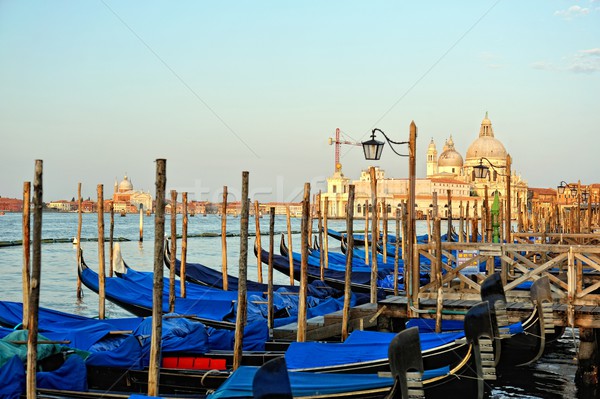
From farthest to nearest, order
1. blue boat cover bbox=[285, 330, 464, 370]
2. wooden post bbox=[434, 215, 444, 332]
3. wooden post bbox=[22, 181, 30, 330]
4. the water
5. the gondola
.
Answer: the water
wooden post bbox=[434, 215, 444, 332]
wooden post bbox=[22, 181, 30, 330]
blue boat cover bbox=[285, 330, 464, 370]
the gondola

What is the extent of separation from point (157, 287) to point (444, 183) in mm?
76261

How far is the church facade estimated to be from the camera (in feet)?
248

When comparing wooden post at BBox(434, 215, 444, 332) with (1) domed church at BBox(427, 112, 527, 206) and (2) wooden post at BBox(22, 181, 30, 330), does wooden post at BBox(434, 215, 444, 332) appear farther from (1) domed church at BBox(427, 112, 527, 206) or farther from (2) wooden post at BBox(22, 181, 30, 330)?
(1) domed church at BBox(427, 112, 527, 206)

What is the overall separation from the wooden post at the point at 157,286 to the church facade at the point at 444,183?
215ft

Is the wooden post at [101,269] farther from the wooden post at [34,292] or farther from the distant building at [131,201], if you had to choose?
the distant building at [131,201]

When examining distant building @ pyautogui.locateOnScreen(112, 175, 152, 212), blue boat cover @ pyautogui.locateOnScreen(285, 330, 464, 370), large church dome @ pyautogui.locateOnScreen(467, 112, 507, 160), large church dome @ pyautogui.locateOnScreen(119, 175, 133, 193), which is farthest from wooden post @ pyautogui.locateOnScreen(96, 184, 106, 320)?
large church dome @ pyautogui.locateOnScreen(119, 175, 133, 193)

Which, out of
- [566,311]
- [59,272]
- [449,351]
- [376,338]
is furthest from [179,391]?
A: [59,272]

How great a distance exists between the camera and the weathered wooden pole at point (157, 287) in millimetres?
5113

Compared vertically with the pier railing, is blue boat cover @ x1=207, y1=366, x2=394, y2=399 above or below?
below

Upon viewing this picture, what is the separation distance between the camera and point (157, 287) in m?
5.17

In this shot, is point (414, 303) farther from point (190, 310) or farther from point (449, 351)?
point (190, 310)

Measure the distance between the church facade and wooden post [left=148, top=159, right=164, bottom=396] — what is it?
65.5 metres

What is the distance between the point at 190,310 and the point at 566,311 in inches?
146

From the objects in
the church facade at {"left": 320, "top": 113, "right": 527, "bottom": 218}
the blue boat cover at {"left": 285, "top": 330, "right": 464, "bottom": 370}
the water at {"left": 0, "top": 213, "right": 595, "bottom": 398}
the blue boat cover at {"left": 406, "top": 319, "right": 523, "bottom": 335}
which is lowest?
the water at {"left": 0, "top": 213, "right": 595, "bottom": 398}
